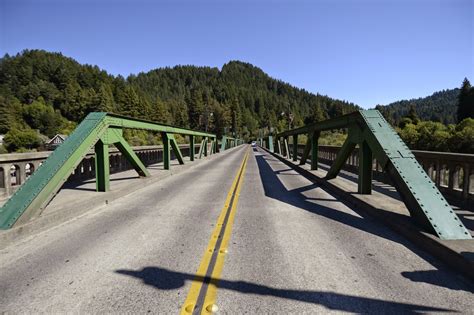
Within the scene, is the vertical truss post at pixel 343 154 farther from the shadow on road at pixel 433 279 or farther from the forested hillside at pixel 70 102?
the forested hillside at pixel 70 102

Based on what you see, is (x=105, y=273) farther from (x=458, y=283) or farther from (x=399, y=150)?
(x=399, y=150)

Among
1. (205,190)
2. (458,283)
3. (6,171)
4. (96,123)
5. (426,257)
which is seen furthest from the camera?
(205,190)

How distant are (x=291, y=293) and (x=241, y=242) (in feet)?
5.67

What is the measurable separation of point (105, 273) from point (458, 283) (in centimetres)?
443

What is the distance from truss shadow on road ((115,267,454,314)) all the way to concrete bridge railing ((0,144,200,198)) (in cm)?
569

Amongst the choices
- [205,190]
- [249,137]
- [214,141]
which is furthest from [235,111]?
[205,190]

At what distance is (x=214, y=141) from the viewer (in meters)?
36.8

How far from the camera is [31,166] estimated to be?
27.6ft

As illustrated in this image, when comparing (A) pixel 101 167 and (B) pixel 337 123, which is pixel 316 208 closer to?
(B) pixel 337 123

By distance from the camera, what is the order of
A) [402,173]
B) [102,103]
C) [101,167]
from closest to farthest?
[402,173] < [101,167] < [102,103]

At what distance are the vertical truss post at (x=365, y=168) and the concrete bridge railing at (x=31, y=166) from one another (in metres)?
8.95

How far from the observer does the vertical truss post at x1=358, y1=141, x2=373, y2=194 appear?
766 cm

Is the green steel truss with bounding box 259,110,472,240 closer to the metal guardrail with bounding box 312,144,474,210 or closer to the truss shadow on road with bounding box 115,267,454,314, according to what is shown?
the metal guardrail with bounding box 312,144,474,210

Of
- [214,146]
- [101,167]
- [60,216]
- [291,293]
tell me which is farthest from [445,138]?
[60,216]
